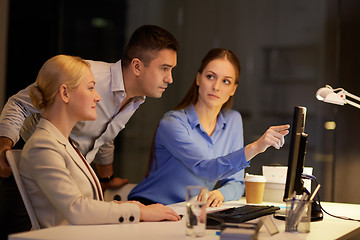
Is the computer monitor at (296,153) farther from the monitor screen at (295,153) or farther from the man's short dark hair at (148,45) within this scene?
the man's short dark hair at (148,45)

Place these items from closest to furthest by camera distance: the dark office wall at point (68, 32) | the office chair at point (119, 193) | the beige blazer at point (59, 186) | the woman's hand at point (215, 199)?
the beige blazer at point (59, 186) < the woman's hand at point (215, 199) < the office chair at point (119, 193) < the dark office wall at point (68, 32)

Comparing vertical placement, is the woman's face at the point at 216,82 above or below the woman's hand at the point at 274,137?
above

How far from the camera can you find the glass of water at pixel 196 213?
1646 millimetres

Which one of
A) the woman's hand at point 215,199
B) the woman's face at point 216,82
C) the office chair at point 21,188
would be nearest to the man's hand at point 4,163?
the office chair at point 21,188

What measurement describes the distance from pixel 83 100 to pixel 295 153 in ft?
2.95

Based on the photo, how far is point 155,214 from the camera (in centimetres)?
188

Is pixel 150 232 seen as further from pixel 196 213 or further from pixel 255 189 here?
pixel 255 189

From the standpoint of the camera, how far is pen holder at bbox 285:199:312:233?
1.86 meters

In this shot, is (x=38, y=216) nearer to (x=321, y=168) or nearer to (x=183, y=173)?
(x=183, y=173)

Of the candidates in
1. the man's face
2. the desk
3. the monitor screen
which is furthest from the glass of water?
the man's face

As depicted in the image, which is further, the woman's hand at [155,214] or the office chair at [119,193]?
the office chair at [119,193]

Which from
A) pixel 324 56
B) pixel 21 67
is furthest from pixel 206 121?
pixel 21 67

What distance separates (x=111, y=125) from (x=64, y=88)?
2.68 feet

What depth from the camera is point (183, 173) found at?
2.89 meters
